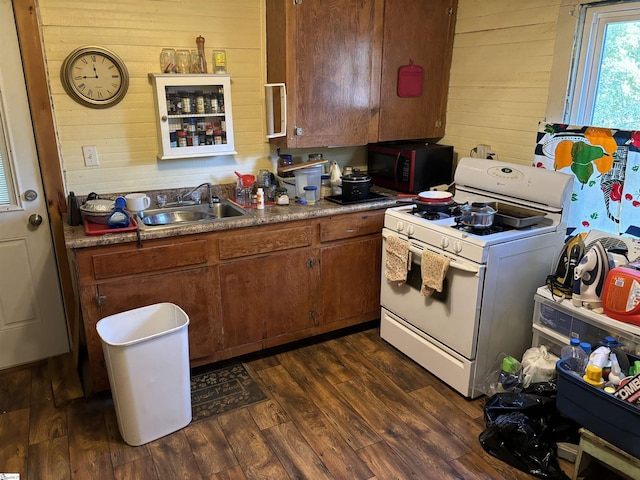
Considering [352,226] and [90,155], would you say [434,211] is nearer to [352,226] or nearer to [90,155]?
[352,226]

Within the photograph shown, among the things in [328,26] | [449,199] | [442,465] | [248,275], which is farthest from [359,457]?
[328,26]

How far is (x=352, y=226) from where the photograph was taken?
296cm

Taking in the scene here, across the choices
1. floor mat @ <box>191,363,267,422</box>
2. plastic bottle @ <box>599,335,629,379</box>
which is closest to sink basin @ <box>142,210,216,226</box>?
floor mat @ <box>191,363,267,422</box>

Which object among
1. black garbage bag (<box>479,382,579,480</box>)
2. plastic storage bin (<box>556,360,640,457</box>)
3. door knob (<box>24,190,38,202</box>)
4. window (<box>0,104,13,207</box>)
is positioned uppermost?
window (<box>0,104,13,207</box>)

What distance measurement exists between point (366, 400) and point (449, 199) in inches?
48.4

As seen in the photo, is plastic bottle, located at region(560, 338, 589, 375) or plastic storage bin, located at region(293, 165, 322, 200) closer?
plastic bottle, located at region(560, 338, 589, 375)

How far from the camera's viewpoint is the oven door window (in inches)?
93.4

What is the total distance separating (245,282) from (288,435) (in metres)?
0.85

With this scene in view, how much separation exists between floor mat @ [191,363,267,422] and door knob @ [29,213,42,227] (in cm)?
121

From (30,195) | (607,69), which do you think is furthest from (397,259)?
(30,195)

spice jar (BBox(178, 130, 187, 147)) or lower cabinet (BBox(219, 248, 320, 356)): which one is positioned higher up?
spice jar (BBox(178, 130, 187, 147))

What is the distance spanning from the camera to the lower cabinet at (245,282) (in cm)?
238

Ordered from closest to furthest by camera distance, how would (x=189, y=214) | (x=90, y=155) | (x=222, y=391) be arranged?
(x=222, y=391)
(x=90, y=155)
(x=189, y=214)

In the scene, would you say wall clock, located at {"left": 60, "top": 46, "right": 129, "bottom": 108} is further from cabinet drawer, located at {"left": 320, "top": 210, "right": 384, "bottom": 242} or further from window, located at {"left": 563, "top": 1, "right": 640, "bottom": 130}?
window, located at {"left": 563, "top": 1, "right": 640, "bottom": 130}
